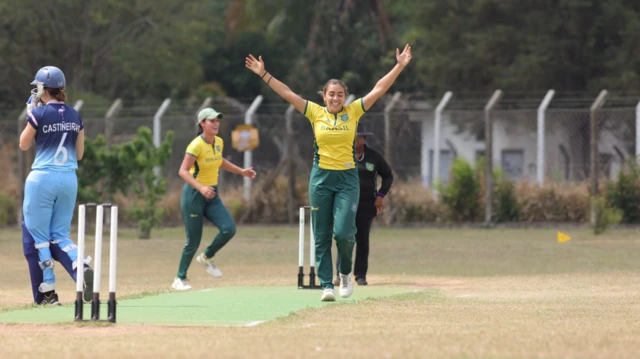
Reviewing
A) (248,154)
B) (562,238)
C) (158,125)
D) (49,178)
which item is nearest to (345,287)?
(49,178)

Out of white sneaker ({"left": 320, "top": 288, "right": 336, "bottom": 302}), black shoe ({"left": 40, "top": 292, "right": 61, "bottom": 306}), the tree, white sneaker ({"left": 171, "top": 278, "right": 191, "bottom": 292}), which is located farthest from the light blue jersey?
the tree

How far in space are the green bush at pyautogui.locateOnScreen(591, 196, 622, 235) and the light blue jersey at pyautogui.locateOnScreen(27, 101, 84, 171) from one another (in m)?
15.6

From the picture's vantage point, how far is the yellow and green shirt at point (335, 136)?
11266 millimetres

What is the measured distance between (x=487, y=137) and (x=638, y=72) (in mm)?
9733

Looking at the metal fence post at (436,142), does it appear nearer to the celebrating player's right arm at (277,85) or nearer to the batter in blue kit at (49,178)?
the celebrating player's right arm at (277,85)

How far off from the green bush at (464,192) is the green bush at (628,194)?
9.57 ft

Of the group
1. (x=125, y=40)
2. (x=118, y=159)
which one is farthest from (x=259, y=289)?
(x=125, y=40)

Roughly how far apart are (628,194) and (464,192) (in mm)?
3540

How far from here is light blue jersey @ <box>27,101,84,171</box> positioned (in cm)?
1082

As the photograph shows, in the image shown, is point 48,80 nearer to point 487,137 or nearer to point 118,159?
point 118,159

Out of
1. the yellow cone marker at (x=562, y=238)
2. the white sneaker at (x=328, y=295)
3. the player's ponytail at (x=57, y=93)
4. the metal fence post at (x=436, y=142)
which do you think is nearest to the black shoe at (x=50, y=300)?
the player's ponytail at (x=57, y=93)

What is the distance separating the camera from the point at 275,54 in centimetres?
5097

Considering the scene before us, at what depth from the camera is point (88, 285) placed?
10211 millimetres

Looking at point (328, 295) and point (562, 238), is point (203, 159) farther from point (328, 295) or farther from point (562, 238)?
point (562, 238)
